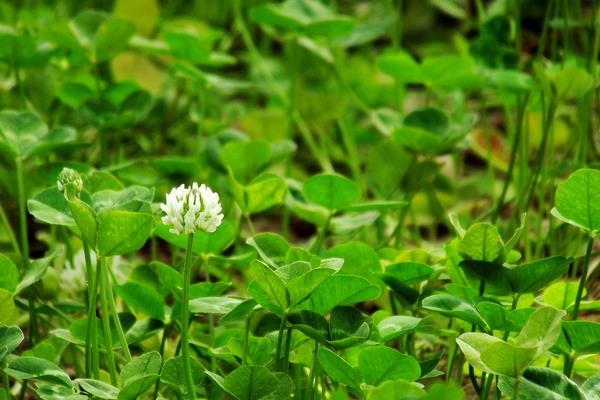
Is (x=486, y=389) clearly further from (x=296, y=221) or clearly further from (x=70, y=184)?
(x=296, y=221)

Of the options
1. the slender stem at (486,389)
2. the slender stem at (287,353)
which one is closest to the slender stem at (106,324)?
the slender stem at (287,353)

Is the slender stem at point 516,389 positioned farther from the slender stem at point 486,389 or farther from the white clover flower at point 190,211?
the white clover flower at point 190,211

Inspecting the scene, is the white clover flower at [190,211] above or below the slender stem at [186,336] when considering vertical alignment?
above

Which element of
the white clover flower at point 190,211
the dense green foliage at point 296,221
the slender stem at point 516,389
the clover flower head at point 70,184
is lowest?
the dense green foliage at point 296,221

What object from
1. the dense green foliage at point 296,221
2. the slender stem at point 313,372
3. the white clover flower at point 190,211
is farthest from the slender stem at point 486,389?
the white clover flower at point 190,211

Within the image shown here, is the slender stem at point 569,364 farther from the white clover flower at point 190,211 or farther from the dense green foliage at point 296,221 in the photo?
the white clover flower at point 190,211

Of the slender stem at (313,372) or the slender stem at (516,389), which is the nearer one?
the slender stem at (516,389)
